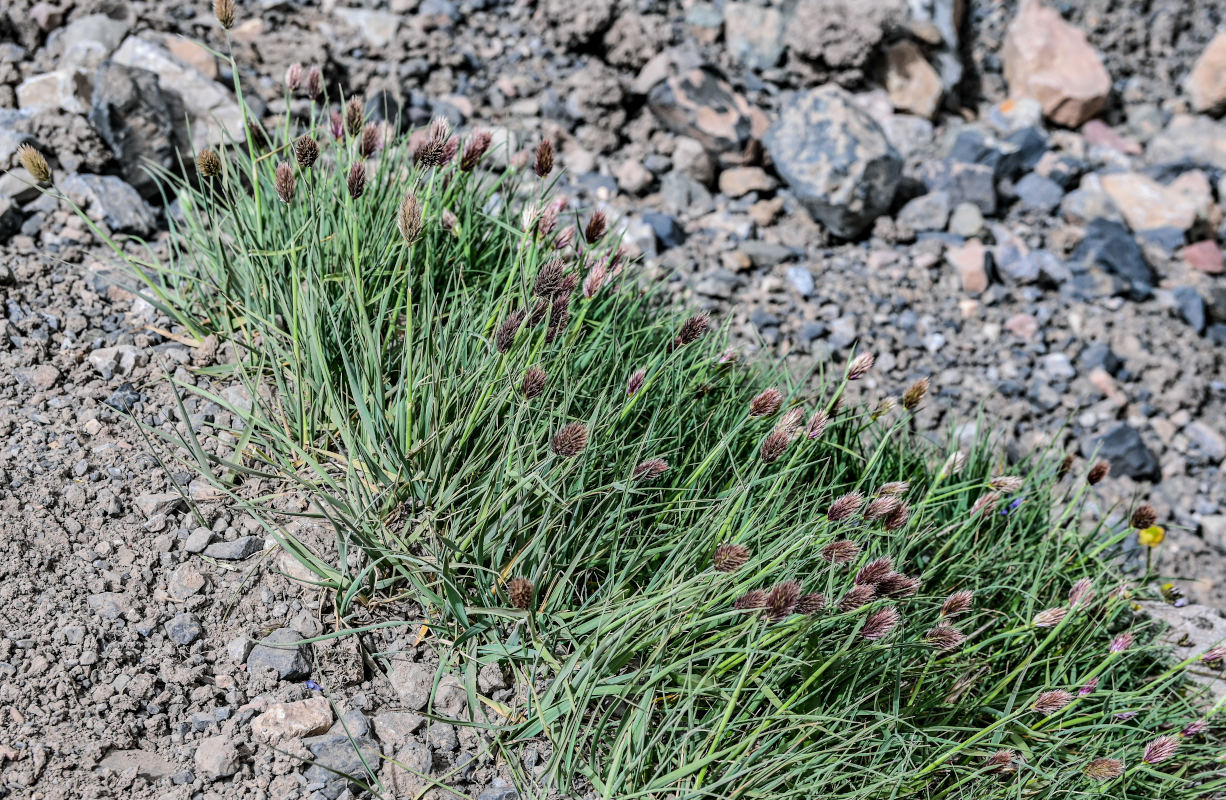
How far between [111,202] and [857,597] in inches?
112

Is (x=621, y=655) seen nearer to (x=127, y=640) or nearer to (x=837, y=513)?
(x=837, y=513)

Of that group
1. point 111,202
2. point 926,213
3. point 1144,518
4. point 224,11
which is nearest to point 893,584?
point 1144,518

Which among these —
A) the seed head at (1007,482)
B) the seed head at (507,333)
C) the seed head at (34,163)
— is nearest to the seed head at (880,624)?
the seed head at (1007,482)

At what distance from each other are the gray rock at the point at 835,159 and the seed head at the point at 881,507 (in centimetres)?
300

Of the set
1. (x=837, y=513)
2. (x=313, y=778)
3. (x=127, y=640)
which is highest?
(x=837, y=513)

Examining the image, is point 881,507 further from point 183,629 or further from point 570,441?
point 183,629

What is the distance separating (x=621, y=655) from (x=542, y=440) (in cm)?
61

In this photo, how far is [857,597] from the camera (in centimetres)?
196

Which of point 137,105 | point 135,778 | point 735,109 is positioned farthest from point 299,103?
point 135,778

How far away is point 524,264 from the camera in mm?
2451

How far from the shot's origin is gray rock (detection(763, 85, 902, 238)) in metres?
4.82

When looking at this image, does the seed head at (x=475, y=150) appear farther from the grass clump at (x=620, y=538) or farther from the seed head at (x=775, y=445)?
the seed head at (x=775, y=445)

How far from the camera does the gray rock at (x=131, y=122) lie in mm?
3383

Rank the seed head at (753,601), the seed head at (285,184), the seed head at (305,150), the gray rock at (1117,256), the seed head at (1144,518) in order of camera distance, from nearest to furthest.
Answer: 1. the seed head at (753,601)
2. the seed head at (285,184)
3. the seed head at (305,150)
4. the seed head at (1144,518)
5. the gray rock at (1117,256)
